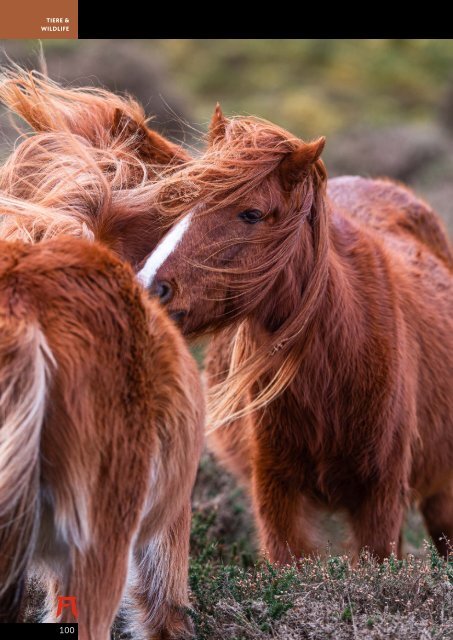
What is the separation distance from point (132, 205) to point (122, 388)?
1.33 meters

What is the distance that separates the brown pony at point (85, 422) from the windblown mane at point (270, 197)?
0.84m

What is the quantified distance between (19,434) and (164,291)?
109cm

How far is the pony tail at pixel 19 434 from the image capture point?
206 centimetres

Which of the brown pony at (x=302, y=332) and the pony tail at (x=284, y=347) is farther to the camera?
the pony tail at (x=284, y=347)

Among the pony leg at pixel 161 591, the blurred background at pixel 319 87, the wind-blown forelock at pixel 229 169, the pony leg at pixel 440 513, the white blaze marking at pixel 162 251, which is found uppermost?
the blurred background at pixel 319 87

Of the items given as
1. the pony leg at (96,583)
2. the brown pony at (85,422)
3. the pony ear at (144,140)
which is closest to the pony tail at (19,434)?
the brown pony at (85,422)

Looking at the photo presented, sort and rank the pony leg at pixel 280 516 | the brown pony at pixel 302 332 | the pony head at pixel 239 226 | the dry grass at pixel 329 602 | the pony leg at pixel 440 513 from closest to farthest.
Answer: the dry grass at pixel 329 602, the pony head at pixel 239 226, the brown pony at pixel 302 332, the pony leg at pixel 280 516, the pony leg at pixel 440 513

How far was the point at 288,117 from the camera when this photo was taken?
18906 mm

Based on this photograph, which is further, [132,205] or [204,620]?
[132,205]

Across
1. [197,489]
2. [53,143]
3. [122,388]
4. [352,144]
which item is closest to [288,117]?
[352,144]

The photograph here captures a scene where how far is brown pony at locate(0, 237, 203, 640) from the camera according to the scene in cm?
211

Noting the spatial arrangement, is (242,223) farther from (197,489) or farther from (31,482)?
(197,489)

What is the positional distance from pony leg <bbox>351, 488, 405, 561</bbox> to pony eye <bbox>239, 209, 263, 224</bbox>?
4.39 ft

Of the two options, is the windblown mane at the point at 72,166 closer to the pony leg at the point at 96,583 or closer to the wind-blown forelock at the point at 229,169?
the wind-blown forelock at the point at 229,169
